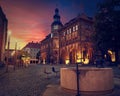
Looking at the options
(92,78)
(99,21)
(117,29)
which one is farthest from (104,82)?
(99,21)

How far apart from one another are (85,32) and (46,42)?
34668 millimetres

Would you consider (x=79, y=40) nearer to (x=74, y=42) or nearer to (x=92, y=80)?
(x=74, y=42)

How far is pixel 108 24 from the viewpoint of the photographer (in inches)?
1002

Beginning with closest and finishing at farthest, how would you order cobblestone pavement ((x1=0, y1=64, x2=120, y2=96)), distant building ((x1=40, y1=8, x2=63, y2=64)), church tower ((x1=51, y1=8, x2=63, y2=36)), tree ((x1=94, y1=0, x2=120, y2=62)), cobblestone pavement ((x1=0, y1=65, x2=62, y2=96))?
cobblestone pavement ((x1=0, y1=64, x2=120, y2=96)) < cobblestone pavement ((x1=0, y1=65, x2=62, y2=96)) < tree ((x1=94, y1=0, x2=120, y2=62)) < distant building ((x1=40, y1=8, x2=63, y2=64)) < church tower ((x1=51, y1=8, x2=63, y2=36))

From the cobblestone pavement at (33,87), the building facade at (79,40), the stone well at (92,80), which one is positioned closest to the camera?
the stone well at (92,80)

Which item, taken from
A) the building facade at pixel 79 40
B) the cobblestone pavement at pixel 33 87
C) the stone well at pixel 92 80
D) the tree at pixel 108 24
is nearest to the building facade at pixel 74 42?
the building facade at pixel 79 40

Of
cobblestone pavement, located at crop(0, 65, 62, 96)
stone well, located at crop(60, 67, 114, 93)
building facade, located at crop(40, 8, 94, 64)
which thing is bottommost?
cobblestone pavement, located at crop(0, 65, 62, 96)

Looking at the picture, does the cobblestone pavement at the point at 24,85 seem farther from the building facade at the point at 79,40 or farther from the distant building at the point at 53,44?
the distant building at the point at 53,44

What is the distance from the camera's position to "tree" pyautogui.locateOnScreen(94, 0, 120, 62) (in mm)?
24328

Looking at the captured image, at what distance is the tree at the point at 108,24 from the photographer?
24.3 m

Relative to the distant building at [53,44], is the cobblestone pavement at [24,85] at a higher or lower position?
lower

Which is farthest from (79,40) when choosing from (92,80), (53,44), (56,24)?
(92,80)

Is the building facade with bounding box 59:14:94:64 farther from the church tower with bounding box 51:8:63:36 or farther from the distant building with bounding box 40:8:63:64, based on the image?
the church tower with bounding box 51:8:63:36

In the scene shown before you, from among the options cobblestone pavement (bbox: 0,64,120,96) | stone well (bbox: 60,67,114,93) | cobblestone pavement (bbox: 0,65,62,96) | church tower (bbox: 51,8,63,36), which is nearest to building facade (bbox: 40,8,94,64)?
church tower (bbox: 51,8,63,36)
